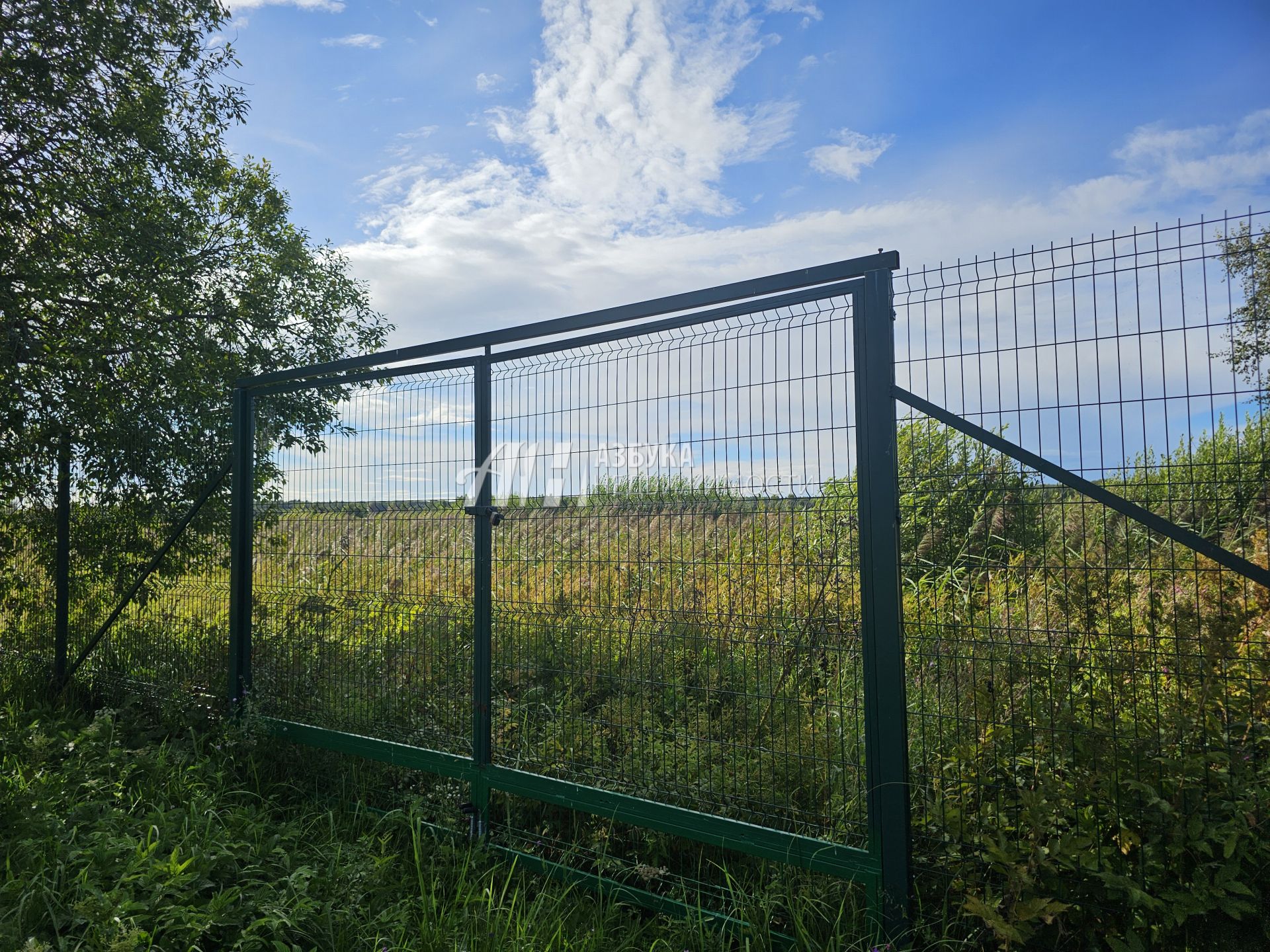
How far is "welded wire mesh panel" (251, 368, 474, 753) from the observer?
446cm

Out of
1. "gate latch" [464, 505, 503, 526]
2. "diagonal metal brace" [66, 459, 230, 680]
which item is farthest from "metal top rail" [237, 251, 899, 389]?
"diagonal metal brace" [66, 459, 230, 680]

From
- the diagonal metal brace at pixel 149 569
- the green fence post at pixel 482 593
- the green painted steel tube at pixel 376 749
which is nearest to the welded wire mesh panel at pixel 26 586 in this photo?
the diagonal metal brace at pixel 149 569

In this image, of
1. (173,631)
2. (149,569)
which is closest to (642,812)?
(173,631)

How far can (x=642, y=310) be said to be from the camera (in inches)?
149

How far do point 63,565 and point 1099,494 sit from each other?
8.22 meters

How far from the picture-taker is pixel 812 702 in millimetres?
3186

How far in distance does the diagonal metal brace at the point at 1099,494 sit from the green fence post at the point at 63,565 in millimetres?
7545

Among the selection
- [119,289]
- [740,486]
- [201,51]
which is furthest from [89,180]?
[740,486]

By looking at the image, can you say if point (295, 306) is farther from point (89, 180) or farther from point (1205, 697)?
point (1205, 697)

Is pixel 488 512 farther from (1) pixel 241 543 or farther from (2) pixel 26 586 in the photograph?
(2) pixel 26 586

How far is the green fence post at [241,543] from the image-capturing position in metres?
5.66

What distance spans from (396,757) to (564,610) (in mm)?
1499

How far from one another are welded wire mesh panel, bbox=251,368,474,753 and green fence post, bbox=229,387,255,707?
0.41 ft

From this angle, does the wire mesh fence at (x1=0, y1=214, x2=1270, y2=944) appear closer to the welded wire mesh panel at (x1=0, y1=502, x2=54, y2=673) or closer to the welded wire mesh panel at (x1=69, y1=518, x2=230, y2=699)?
the welded wire mesh panel at (x1=69, y1=518, x2=230, y2=699)
